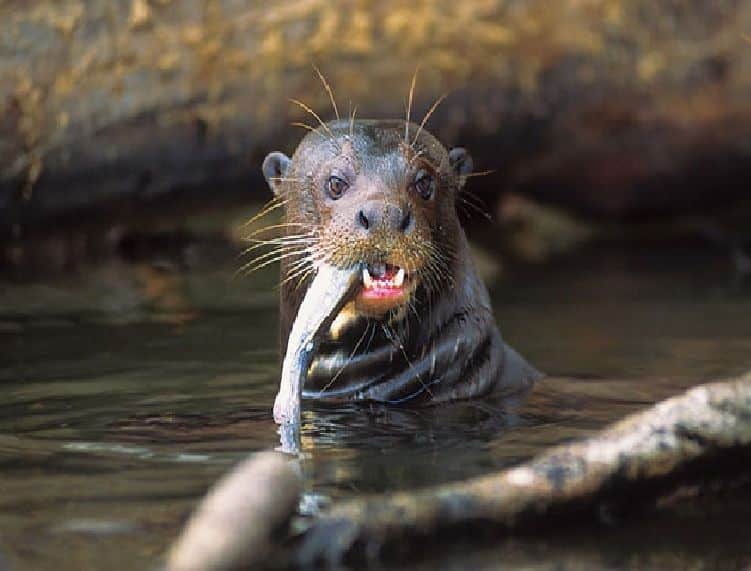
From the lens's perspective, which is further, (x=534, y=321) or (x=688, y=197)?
(x=688, y=197)

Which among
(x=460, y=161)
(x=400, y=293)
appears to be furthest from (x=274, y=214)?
(x=400, y=293)

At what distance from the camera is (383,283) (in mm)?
4105

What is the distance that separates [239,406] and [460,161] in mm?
984

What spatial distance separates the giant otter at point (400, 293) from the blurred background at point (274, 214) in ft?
0.75

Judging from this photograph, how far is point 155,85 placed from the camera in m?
6.87

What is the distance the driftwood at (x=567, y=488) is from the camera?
2596 millimetres

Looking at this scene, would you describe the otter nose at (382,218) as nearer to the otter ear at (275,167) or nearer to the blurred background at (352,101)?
the otter ear at (275,167)

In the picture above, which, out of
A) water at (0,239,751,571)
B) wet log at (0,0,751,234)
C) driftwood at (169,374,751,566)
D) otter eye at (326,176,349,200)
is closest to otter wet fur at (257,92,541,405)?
otter eye at (326,176,349,200)

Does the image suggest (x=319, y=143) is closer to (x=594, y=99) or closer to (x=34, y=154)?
(x=34, y=154)

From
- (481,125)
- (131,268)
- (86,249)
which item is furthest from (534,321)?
(86,249)

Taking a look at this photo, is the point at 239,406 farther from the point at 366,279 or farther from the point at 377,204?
the point at 377,204

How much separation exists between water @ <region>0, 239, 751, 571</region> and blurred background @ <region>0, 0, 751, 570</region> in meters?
0.02

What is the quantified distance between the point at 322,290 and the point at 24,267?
381 centimetres

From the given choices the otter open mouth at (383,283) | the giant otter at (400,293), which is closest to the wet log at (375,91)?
the giant otter at (400,293)
